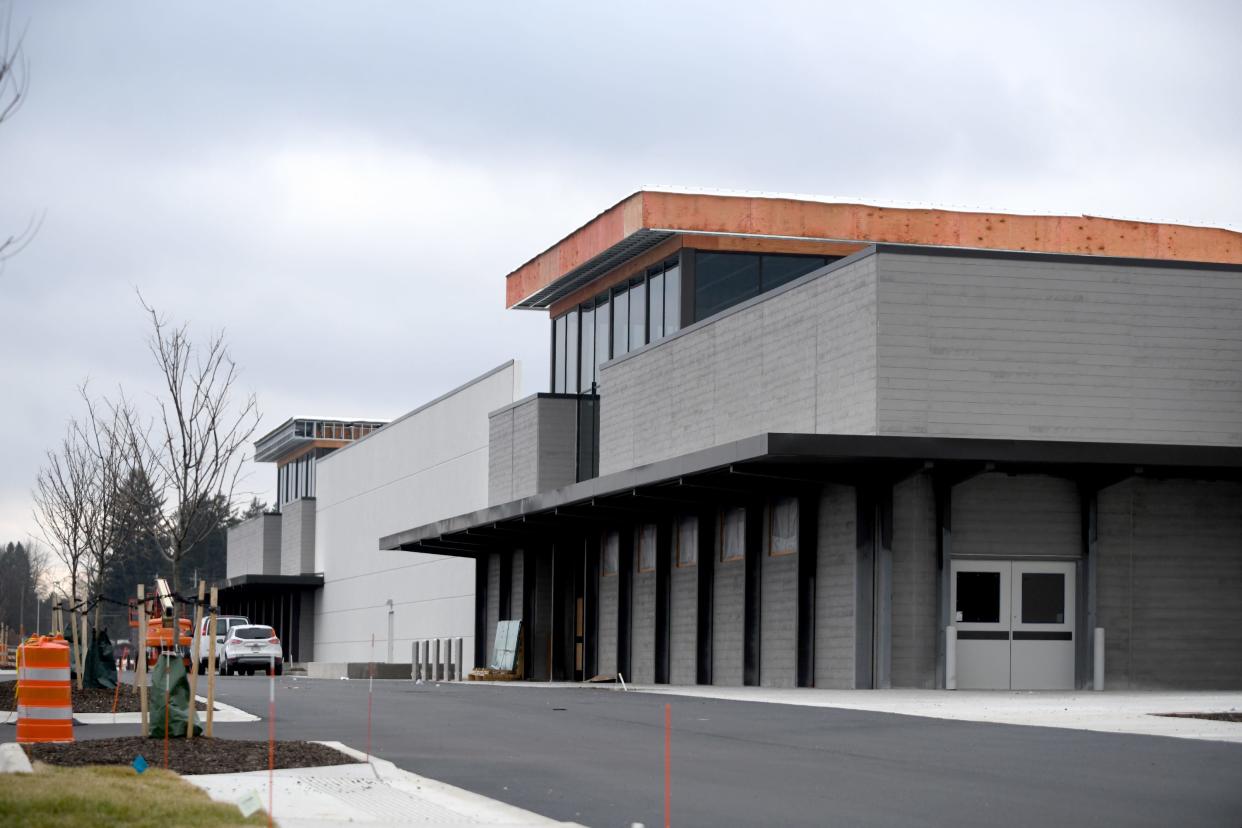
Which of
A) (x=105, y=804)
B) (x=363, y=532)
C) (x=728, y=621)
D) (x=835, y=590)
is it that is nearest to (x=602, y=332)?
(x=728, y=621)

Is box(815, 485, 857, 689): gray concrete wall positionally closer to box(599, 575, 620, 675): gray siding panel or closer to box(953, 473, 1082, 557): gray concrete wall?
box(953, 473, 1082, 557): gray concrete wall

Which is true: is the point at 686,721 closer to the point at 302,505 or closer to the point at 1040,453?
the point at 1040,453

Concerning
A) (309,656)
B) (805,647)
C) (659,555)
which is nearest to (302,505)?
(309,656)

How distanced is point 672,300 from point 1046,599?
12924 mm

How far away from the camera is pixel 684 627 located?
36500mm

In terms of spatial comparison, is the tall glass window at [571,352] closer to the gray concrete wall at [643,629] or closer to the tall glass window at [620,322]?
the tall glass window at [620,322]

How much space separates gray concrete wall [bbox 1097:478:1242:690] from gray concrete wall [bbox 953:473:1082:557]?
0.58 meters

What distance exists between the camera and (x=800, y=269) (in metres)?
39.2

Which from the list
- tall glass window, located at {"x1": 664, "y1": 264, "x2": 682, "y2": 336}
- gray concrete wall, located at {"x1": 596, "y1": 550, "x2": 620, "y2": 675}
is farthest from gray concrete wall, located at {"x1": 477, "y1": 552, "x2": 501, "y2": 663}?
tall glass window, located at {"x1": 664, "y1": 264, "x2": 682, "y2": 336}

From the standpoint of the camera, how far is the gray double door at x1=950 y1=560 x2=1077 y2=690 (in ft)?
96.9

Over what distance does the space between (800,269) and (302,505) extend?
44.8m

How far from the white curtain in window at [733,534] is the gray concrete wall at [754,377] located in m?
1.49

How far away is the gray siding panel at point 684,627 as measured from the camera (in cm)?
3591

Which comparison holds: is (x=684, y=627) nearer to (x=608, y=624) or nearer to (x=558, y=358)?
(x=608, y=624)
